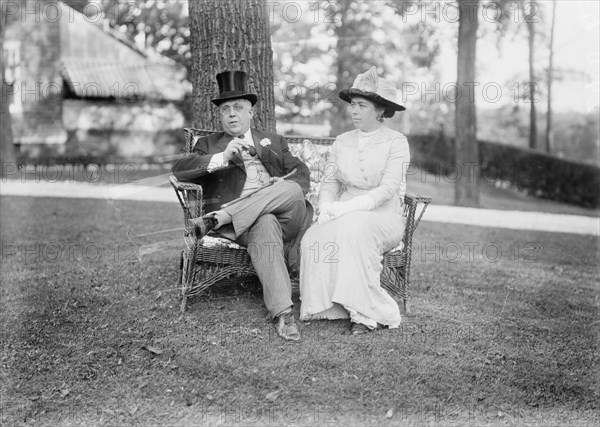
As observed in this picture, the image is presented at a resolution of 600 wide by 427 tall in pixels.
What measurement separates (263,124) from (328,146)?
60cm

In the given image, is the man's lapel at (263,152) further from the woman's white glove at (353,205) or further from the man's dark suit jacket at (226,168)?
the woman's white glove at (353,205)

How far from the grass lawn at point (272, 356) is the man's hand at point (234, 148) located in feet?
3.54

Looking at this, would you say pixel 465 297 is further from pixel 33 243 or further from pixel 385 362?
pixel 33 243

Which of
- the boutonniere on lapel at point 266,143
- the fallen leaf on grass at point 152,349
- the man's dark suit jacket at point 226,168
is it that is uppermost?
the boutonniere on lapel at point 266,143

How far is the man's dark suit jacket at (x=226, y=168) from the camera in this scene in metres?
4.64

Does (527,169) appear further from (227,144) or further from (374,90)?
(227,144)

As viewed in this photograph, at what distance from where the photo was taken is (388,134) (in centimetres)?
479

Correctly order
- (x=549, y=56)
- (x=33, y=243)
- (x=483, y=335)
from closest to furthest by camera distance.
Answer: (x=483, y=335), (x=33, y=243), (x=549, y=56)

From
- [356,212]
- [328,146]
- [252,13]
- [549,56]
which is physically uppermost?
[549,56]

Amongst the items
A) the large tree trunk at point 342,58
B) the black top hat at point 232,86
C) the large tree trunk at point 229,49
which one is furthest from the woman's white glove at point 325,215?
the large tree trunk at point 342,58

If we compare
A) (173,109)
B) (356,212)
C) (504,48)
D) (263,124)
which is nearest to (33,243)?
(263,124)

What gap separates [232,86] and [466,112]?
9.11m

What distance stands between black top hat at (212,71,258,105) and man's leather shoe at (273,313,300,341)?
5.18 ft

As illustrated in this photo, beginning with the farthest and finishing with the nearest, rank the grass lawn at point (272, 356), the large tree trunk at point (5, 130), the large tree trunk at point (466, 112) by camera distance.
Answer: the large tree trunk at point (5, 130), the large tree trunk at point (466, 112), the grass lawn at point (272, 356)
